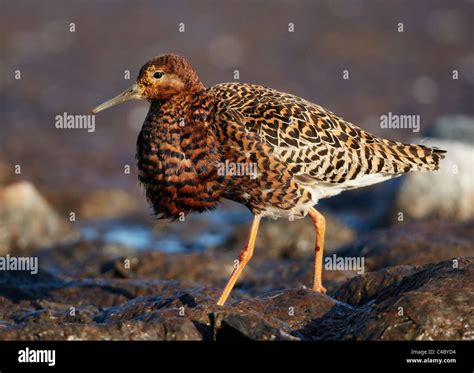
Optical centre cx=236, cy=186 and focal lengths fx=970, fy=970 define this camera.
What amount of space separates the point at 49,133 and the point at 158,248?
22.0ft

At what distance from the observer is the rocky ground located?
25.9 feet

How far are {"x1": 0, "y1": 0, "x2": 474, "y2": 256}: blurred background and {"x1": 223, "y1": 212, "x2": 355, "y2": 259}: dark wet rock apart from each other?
0.12 ft

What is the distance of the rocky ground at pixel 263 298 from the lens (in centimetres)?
790

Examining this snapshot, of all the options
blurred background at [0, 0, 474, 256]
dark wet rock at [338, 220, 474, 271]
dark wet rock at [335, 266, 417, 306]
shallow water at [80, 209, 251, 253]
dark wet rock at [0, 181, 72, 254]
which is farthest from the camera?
shallow water at [80, 209, 251, 253]

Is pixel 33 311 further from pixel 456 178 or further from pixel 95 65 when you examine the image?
pixel 95 65

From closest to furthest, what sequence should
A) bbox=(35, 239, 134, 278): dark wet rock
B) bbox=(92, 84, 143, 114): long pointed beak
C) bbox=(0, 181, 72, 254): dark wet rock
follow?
bbox=(92, 84, 143, 114): long pointed beak, bbox=(35, 239, 134, 278): dark wet rock, bbox=(0, 181, 72, 254): dark wet rock

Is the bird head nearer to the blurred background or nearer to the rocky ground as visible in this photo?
the rocky ground

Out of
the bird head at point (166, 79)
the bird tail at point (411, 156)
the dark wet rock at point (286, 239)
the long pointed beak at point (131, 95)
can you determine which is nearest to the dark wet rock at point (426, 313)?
the bird tail at point (411, 156)

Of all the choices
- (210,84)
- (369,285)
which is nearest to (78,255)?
(369,285)

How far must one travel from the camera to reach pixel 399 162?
1086 cm

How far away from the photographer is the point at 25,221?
1576cm

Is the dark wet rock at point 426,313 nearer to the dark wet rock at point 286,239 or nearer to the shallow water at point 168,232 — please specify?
the dark wet rock at point 286,239

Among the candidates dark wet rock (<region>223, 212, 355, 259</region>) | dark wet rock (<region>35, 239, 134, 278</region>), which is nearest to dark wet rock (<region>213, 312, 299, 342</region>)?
dark wet rock (<region>35, 239, 134, 278</region>)
